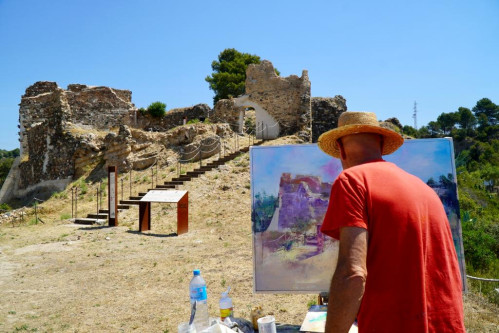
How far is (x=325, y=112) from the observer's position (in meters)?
25.7

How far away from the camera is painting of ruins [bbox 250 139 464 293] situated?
4094 millimetres

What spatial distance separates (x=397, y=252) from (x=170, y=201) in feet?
32.4

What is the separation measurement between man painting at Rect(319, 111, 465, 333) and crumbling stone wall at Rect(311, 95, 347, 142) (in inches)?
952

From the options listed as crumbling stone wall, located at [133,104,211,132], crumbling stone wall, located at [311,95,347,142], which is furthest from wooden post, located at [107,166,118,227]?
crumbling stone wall, located at [311,95,347,142]

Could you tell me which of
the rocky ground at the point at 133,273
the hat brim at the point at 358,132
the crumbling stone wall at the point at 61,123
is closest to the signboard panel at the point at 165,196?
the rocky ground at the point at 133,273

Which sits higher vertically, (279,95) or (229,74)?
(229,74)

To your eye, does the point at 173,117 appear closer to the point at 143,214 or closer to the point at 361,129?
the point at 143,214

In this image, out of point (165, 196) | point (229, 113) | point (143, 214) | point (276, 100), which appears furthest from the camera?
point (229, 113)

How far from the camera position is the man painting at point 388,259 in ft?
5.35

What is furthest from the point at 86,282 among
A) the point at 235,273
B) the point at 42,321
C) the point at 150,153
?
the point at 150,153

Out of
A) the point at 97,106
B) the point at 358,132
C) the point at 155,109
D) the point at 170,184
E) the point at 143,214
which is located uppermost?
the point at 155,109

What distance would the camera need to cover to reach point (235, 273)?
6910mm

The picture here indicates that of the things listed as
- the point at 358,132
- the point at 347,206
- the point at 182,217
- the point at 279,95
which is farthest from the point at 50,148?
the point at 347,206

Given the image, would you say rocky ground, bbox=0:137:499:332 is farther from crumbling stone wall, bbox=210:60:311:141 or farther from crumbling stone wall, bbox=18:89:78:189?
crumbling stone wall, bbox=210:60:311:141
